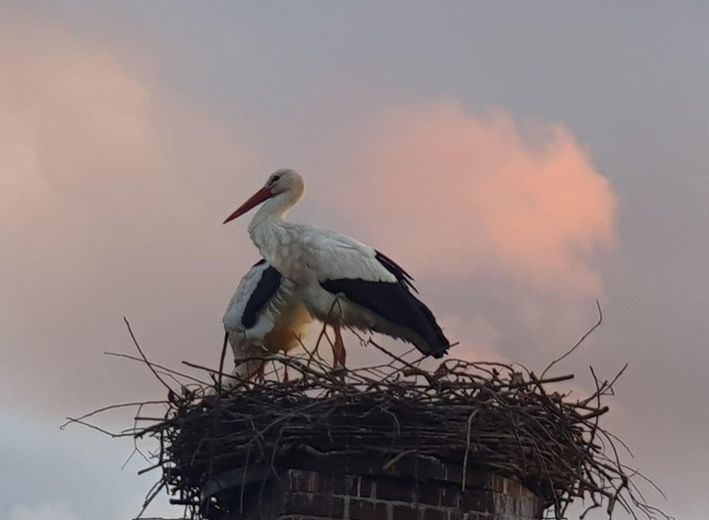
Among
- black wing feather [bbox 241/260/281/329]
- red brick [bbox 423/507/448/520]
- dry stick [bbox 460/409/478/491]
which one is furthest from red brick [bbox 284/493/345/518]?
black wing feather [bbox 241/260/281/329]

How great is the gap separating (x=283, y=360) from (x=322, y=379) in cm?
18

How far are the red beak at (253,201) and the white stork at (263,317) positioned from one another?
0.51 meters

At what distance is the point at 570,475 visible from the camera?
18.8 ft

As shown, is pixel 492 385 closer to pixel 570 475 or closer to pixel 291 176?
pixel 570 475

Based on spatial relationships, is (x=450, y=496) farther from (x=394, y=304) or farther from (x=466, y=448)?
(x=394, y=304)

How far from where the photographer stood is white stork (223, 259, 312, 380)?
8523 millimetres

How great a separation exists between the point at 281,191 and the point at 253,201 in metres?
0.27

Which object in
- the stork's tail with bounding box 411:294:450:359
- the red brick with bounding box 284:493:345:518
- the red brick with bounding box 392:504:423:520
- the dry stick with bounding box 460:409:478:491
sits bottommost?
the red brick with bounding box 284:493:345:518

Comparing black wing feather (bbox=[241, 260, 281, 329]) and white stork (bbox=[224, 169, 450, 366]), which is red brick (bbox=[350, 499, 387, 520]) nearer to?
white stork (bbox=[224, 169, 450, 366])

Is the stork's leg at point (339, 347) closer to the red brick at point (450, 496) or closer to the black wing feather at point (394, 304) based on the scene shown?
the black wing feather at point (394, 304)

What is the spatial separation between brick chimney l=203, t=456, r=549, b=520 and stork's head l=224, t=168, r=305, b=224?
3675 mm

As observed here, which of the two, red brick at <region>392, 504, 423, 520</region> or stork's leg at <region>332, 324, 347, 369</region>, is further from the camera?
stork's leg at <region>332, 324, 347, 369</region>

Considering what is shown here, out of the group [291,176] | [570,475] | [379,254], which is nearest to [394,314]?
[379,254]

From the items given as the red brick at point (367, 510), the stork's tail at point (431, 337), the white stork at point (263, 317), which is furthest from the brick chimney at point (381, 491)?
the white stork at point (263, 317)
